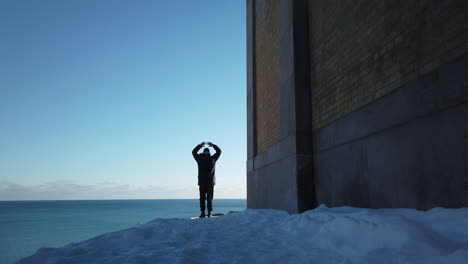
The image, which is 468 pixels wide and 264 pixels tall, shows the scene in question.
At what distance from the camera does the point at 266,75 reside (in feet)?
32.6

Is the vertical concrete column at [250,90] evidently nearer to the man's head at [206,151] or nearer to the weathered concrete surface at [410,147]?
the man's head at [206,151]

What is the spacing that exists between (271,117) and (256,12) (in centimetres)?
464

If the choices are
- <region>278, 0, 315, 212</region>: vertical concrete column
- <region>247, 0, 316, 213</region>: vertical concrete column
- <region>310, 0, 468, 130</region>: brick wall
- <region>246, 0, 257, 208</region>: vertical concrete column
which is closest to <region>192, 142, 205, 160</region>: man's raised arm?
<region>246, 0, 257, 208</region>: vertical concrete column

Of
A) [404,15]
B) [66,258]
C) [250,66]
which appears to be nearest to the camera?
[66,258]

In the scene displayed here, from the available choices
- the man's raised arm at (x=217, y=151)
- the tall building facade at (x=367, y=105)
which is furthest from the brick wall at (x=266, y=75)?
the man's raised arm at (x=217, y=151)

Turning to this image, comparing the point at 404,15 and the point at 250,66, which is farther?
the point at 250,66

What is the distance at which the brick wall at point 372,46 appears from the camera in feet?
11.2

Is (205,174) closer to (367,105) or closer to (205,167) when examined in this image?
(205,167)

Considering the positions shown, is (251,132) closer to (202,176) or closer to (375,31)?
(202,176)

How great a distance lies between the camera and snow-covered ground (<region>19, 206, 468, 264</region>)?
2662 mm

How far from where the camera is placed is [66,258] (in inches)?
130

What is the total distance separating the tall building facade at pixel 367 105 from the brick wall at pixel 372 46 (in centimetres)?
1

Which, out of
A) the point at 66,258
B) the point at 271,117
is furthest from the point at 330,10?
the point at 66,258

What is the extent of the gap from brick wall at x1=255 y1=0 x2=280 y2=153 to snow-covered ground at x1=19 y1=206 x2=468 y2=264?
447cm
